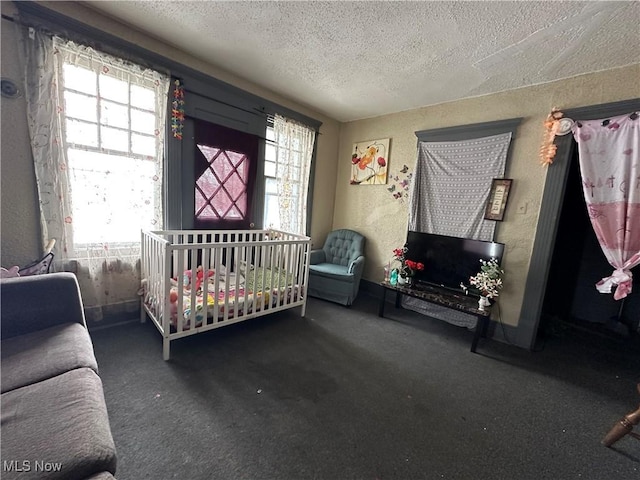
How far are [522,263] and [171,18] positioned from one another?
11.8 ft

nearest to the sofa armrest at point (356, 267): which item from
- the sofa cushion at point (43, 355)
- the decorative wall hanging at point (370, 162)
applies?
the decorative wall hanging at point (370, 162)

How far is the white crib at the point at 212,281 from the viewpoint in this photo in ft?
6.09

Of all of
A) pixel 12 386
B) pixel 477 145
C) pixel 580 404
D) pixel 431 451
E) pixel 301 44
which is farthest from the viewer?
pixel 477 145

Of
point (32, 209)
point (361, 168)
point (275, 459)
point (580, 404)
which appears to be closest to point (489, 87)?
point (361, 168)

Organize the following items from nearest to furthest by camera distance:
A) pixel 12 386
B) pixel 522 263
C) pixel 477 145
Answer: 1. pixel 12 386
2. pixel 522 263
3. pixel 477 145

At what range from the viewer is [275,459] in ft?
4.01

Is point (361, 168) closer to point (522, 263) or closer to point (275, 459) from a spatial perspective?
point (522, 263)

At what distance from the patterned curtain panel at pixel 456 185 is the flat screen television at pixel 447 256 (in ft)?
0.36

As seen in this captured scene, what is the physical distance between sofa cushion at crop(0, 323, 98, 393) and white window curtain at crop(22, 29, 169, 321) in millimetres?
906

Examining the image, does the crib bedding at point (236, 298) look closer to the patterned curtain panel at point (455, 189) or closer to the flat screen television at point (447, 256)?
the flat screen television at point (447, 256)

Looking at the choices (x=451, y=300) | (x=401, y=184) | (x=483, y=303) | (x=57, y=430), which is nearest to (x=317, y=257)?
(x=401, y=184)

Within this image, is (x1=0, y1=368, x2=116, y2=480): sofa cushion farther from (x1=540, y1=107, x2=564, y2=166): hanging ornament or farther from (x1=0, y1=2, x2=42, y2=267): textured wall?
(x1=540, y1=107, x2=564, y2=166): hanging ornament
